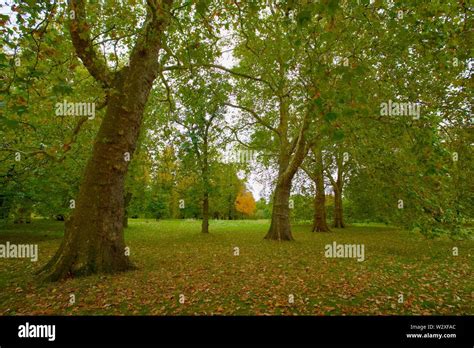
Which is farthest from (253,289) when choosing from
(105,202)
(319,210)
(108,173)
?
(319,210)

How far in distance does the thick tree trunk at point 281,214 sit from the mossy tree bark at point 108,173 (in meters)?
12.0

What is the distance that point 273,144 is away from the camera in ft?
80.5

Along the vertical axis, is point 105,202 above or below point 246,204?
above

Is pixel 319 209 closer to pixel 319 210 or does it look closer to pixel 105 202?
pixel 319 210

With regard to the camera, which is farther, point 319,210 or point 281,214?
point 319,210

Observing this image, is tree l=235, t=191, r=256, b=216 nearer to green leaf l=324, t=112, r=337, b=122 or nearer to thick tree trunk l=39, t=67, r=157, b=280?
thick tree trunk l=39, t=67, r=157, b=280

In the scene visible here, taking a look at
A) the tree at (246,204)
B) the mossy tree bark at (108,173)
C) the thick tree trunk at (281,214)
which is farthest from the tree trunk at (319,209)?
the tree at (246,204)

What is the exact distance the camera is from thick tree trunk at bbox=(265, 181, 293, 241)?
19.5 metres

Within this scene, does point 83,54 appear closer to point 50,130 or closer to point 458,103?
point 50,130

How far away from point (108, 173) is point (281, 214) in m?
13.3

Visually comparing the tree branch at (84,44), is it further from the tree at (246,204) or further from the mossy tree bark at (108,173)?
the tree at (246,204)

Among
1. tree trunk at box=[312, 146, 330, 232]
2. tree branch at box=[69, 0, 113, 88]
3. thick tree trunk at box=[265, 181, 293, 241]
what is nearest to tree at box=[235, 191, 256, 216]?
tree trunk at box=[312, 146, 330, 232]

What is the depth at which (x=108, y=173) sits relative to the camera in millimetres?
9148

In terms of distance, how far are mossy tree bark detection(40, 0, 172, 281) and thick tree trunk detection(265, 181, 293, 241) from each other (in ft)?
Result: 39.5
